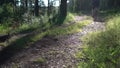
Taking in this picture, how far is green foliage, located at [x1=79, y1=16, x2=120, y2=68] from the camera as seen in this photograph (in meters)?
6.21

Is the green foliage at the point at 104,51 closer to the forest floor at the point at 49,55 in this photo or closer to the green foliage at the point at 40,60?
the forest floor at the point at 49,55

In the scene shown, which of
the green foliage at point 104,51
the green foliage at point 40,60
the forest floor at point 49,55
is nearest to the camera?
the green foliage at point 104,51

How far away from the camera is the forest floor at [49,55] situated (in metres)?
7.29

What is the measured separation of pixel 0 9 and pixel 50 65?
14.7 m

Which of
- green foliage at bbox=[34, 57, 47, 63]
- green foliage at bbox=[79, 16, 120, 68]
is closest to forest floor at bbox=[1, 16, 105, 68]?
green foliage at bbox=[34, 57, 47, 63]

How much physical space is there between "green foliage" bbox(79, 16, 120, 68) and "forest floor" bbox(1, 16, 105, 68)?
473 mm

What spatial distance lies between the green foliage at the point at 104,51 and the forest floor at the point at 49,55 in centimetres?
47

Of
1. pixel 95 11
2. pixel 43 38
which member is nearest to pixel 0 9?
pixel 95 11

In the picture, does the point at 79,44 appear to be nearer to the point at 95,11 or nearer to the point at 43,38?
the point at 43,38

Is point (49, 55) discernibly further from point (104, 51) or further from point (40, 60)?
point (104, 51)

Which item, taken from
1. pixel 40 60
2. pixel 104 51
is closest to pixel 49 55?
pixel 40 60

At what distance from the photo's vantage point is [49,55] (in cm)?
808

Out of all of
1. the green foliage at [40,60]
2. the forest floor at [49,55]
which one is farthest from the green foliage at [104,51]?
the green foliage at [40,60]

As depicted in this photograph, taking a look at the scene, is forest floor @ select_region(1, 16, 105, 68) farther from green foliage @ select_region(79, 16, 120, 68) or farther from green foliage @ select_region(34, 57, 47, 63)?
green foliage @ select_region(79, 16, 120, 68)
